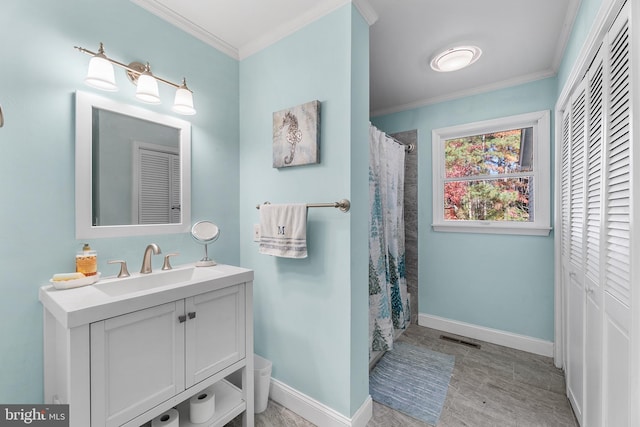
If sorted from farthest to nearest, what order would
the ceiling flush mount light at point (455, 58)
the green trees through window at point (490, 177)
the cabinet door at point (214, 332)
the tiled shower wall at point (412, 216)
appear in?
the tiled shower wall at point (412, 216), the green trees through window at point (490, 177), the ceiling flush mount light at point (455, 58), the cabinet door at point (214, 332)

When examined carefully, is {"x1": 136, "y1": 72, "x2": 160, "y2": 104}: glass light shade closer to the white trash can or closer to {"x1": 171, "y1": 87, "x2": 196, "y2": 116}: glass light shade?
{"x1": 171, "y1": 87, "x2": 196, "y2": 116}: glass light shade

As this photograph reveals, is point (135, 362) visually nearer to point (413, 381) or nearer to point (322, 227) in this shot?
point (322, 227)

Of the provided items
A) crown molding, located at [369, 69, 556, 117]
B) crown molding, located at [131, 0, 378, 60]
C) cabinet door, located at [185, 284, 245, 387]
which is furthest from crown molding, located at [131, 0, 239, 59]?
crown molding, located at [369, 69, 556, 117]

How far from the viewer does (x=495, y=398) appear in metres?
1.74

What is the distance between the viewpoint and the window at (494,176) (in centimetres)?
227

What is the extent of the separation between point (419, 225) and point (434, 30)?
175 cm

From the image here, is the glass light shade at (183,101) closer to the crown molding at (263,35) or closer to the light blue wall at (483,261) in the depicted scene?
the crown molding at (263,35)

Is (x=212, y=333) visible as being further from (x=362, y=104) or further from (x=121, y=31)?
(x=121, y=31)

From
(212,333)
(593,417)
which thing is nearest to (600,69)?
(593,417)

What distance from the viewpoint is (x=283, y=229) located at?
1582mm

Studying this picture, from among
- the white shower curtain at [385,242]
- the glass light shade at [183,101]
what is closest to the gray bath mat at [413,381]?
the white shower curtain at [385,242]

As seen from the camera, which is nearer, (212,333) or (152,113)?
(212,333)

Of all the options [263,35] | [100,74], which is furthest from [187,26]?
[100,74]

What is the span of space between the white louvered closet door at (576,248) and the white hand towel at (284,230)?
148 centimetres
